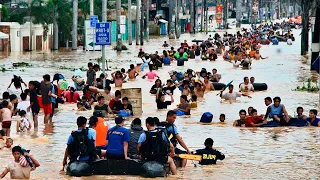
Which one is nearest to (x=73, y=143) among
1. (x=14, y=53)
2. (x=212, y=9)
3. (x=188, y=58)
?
(x=188, y=58)

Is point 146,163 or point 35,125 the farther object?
point 35,125

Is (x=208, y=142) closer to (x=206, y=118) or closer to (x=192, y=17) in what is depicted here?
(x=206, y=118)

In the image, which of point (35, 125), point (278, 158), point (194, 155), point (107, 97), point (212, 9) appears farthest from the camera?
point (212, 9)

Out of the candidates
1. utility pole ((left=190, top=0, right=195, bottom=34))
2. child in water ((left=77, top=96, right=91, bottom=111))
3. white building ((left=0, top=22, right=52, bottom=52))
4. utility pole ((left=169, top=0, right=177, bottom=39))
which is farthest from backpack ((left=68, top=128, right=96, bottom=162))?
utility pole ((left=190, top=0, right=195, bottom=34))

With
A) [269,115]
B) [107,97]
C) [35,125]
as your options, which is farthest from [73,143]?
[107,97]

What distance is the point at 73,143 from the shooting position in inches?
622

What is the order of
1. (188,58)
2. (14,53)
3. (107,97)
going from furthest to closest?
(14,53), (188,58), (107,97)

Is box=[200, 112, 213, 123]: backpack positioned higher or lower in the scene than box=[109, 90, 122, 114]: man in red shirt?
Answer: lower

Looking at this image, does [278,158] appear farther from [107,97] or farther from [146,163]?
[107,97]

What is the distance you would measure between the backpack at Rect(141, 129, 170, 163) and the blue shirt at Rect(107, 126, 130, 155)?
43 centimetres

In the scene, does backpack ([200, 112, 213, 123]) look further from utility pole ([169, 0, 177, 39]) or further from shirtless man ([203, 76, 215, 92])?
utility pole ([169, 0, 177, 39])

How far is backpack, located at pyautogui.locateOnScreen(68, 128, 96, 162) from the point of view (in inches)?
619

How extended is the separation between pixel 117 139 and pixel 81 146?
2.40ft

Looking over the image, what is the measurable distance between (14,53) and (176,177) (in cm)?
5247
